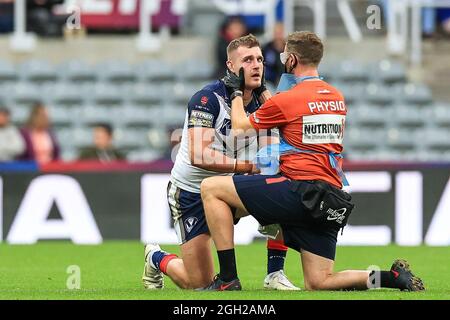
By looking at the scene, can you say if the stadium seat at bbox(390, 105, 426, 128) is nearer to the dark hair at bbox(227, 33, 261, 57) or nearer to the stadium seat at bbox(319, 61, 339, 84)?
the stadium seat at bbox(319, 61, 339, 84)

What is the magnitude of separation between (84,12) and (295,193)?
11150 millimetres

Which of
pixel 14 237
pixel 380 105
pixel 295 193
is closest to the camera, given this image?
pixel 295 193

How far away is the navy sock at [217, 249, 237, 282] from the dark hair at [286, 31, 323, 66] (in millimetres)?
1412

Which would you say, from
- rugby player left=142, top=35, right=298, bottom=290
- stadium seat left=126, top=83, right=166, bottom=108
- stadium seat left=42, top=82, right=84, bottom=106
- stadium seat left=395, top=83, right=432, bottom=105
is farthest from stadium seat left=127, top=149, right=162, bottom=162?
rugby player left=142, top=35, right=298, bottom=290

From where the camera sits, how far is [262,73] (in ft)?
30.6

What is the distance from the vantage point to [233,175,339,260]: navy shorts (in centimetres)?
880

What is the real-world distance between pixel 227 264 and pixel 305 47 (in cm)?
157

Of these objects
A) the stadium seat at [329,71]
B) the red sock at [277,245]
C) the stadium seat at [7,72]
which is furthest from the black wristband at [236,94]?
the stadium seat at [7,72]

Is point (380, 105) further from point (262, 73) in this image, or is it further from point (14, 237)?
→ point (262, 73)

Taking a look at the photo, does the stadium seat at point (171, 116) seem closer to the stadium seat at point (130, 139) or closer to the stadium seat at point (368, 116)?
the stadium seat at point (130, 139)

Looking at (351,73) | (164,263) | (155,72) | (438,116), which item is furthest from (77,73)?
(164,263)

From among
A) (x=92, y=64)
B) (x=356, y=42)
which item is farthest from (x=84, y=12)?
(x=356, y=42)

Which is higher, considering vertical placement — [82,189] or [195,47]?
[195,47]

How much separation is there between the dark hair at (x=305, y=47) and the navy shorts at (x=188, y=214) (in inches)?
53.8
